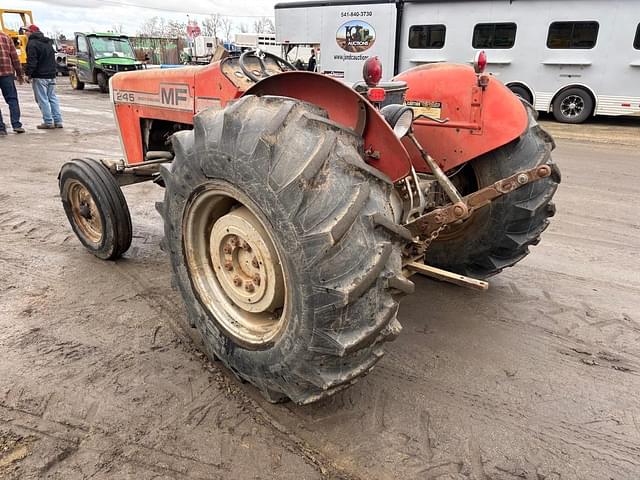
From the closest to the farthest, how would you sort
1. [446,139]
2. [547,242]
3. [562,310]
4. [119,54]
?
1. [446,139]
2. [562,310]
3. [547,242]
4. [119,54]

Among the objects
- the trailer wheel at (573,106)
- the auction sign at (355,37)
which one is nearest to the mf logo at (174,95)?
the auction sign at (355,37)

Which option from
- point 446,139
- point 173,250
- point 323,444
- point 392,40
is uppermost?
point 392,40

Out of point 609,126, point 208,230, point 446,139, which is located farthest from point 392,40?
point 208,230

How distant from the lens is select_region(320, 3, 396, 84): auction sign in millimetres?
13316

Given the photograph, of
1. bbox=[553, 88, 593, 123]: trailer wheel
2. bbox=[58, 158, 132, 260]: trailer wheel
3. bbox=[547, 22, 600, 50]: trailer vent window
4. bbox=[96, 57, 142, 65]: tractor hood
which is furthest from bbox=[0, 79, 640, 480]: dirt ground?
bbox=[96, 57, 142, 65]: tractor hood

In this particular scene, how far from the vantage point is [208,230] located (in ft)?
7.88

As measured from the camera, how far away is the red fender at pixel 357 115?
2008 millimetres

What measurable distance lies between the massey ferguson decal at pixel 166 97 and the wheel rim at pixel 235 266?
1.33 m

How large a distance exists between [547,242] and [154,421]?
3.74 metres

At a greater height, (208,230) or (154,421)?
(208,230)

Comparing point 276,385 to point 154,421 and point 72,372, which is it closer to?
point 154,421

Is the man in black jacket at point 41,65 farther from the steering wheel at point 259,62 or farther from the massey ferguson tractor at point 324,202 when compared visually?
the steering wheel at point 259,62

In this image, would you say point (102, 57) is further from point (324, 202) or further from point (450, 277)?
point (324, 202)

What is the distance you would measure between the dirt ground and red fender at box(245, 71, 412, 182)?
1.18 metres
